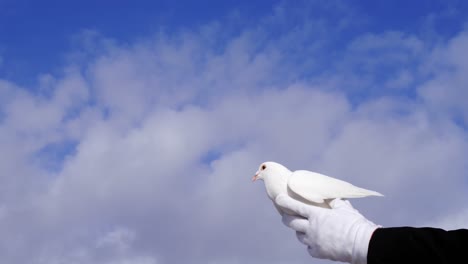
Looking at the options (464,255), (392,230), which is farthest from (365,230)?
(464,255)

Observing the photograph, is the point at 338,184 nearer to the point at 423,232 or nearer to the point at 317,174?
the point at 317,174

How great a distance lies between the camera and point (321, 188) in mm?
4871

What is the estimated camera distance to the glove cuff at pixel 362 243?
12.5ft

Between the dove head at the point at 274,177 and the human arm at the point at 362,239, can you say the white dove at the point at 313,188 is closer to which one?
the dove head at the point at 274,177

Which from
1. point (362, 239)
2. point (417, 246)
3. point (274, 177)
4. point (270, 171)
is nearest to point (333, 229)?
point (362, 239)

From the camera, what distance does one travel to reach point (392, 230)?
3771mm

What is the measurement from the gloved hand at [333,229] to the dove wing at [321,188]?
0.11m

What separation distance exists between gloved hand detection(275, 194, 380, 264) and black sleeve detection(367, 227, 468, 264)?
0.38 ft

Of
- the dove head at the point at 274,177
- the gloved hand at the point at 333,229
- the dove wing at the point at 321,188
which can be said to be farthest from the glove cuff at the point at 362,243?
the dove head at the point at 274,177

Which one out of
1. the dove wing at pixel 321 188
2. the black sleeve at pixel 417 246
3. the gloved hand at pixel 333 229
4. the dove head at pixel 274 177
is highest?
the dove head at pixel 274 177

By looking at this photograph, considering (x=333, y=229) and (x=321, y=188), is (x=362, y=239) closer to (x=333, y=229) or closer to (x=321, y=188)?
(x=333, y=229)

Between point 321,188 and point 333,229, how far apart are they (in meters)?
0.80

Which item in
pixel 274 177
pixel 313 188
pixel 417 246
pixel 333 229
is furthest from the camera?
pixel 274 177

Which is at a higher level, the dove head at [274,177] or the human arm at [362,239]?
the dove head at [274,177]
